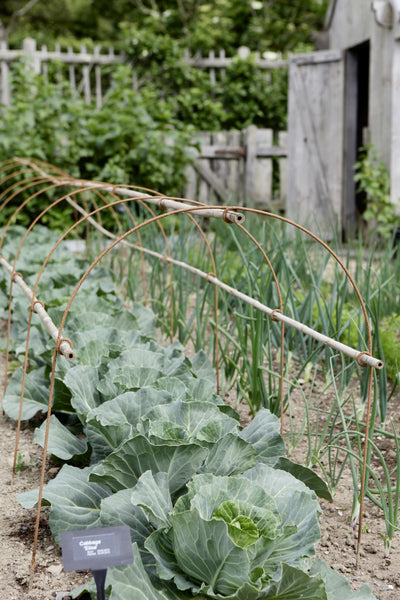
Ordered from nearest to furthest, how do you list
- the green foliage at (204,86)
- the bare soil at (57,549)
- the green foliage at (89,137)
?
the bare soil at (57,549)
the green foliage at (89,137)
the green foliage at (204,86)

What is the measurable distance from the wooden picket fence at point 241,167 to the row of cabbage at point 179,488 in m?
5.28

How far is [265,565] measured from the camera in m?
1.50

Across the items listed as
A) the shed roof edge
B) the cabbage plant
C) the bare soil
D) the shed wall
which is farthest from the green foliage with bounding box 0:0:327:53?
the cabbage plant

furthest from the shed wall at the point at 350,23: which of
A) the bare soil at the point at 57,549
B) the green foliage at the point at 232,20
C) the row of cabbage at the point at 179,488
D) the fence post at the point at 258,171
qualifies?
the bare soil at the point at 57,549

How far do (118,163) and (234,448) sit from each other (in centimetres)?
498

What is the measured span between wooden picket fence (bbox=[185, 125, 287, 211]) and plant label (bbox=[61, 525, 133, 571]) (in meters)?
6.25

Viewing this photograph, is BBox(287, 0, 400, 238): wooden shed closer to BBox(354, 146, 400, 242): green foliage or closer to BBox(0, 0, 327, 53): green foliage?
BBox(354, 146, 400, 242): green foliage

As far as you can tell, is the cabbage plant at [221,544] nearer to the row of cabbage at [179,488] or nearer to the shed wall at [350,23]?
the row of cabbage at [179,488]

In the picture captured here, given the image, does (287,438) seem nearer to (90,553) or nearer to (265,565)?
(265,565)

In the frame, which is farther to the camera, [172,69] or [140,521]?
[172,69]

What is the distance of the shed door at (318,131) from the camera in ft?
21.3

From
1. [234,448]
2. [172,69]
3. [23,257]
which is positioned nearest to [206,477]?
[234,448]

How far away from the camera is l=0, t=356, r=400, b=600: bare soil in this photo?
163 centimetres

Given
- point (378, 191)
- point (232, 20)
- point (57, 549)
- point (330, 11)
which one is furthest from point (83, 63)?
point (57, 549)
